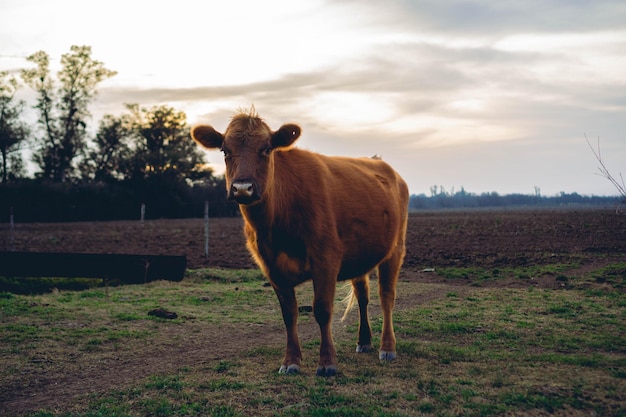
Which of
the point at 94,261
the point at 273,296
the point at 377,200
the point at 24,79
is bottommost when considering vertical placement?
the point at 273,296

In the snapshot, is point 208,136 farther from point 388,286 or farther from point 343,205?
point 388,286

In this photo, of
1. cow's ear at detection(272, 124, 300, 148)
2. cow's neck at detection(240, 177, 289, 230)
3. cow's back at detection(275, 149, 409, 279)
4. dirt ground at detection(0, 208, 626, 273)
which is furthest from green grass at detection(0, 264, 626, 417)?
dirt ground at detection(0, 208, 626, 273)

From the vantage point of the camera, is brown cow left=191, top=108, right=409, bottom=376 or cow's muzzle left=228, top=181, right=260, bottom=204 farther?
brown cow left=191, top=108, right=409, bottom=376

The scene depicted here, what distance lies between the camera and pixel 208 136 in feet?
20.5

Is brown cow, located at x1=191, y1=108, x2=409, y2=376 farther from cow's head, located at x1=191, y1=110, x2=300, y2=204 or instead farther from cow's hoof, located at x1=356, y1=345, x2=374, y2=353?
cow's hoof, located at x1=356, y1=345, x2=374, y2=353

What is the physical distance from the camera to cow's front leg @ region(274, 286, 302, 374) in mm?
6086

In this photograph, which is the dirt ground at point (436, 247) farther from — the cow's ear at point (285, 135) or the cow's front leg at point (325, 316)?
the cow's ear at point (285, 135)

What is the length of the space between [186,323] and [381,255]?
153 inches

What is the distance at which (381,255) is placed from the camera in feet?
23.3

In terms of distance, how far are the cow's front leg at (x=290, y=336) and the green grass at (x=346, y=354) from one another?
0.61ft

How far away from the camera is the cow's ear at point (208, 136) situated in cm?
625

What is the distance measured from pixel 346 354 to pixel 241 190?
283 centimetres

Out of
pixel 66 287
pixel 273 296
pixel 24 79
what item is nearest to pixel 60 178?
pixel 24 79

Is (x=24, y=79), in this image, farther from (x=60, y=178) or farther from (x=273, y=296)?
(x=273, y=296)
